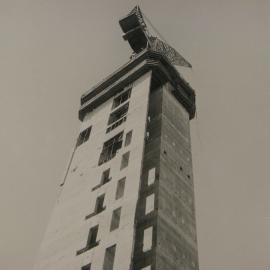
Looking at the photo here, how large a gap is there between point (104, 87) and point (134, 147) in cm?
2174

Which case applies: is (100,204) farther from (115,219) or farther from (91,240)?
(91,240)

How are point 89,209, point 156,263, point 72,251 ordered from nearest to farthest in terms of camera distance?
point 156,263, point 72,251, point 89,209

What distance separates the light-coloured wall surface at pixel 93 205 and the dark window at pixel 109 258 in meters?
0.33

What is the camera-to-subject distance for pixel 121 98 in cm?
6469

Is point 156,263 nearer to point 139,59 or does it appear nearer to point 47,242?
point 47,242

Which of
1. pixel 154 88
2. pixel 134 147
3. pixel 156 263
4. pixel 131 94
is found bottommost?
pixel 156 263

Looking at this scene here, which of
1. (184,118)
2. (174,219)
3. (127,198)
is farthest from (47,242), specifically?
(184,118)

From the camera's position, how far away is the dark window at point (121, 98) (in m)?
63.8

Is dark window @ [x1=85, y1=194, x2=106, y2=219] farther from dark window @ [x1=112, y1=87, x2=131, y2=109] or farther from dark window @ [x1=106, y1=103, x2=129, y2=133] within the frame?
dark window @ [x1=112, y1=87, x2=131, y2=109]

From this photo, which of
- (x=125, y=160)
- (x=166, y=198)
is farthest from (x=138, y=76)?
(x=166, y=198)

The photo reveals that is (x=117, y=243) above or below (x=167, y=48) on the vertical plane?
below

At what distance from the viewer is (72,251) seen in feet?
139

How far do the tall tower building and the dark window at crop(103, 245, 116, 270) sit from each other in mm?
87

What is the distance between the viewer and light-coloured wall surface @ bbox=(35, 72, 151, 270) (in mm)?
39781
